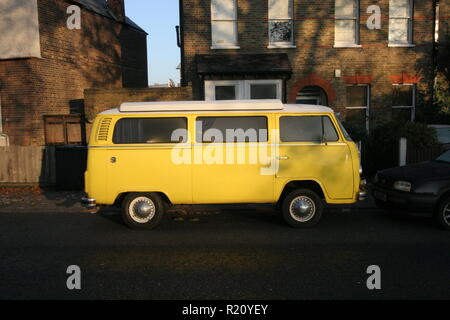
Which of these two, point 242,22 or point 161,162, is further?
point 242,22

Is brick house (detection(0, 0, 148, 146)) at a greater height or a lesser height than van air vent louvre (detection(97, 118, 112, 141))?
greater

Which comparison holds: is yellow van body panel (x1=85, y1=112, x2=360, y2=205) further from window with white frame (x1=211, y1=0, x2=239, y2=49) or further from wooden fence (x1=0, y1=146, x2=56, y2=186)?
window with white frame (x1=211, y1=0, x2=239, y2=49)

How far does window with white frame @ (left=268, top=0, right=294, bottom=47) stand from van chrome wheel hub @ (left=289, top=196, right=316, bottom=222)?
984 centimetres

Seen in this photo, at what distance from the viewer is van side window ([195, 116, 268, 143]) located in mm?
6895

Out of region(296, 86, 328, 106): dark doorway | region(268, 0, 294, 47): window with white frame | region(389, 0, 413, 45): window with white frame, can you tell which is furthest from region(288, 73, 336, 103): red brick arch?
region(389, 0, 413, 45): window with white frame

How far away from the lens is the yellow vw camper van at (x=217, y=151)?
22.5ft

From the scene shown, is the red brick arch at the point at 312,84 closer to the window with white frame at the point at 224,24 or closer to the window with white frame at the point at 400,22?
the window with white frame at the point at 224,24

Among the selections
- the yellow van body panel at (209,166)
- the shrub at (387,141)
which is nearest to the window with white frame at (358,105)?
the shrub at (387,141)

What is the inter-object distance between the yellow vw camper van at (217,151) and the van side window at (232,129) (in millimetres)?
18

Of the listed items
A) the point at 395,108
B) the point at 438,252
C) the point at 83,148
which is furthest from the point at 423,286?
the point at 395,108

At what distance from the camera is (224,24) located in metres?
15.1

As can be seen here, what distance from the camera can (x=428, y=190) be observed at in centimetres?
679

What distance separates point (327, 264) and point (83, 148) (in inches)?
307
